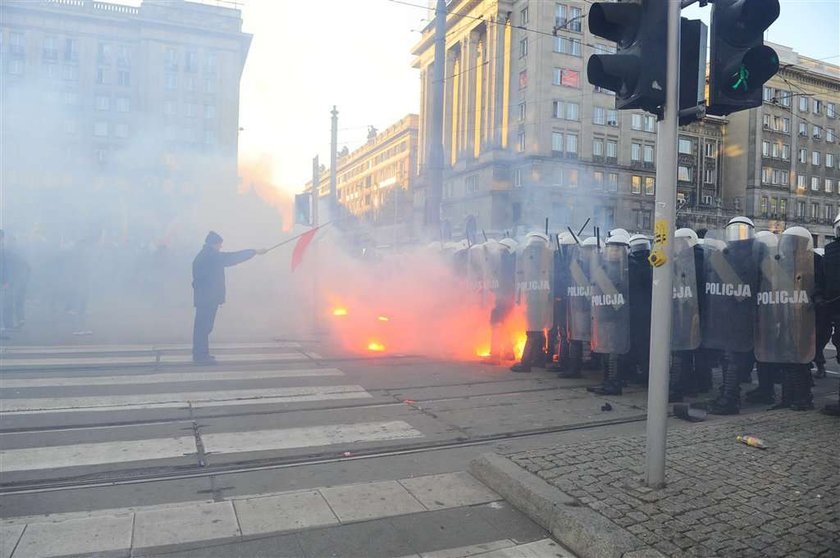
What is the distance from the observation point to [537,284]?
840 cm

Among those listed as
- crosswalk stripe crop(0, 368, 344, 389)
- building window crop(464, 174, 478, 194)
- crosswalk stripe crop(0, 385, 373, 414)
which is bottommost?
crosswalk stripe crop(0, 385, 373, 414)

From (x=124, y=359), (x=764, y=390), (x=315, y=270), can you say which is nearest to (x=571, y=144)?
(x=315, y=270)

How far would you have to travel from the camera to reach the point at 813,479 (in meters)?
3.75

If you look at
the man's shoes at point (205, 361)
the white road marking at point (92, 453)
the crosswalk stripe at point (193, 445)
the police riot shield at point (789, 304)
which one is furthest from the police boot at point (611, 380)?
the man's shoes at point (205, 361)

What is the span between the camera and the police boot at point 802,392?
5.88 metres

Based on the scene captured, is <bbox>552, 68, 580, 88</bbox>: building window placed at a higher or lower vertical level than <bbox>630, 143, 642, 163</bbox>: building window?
Result: higher

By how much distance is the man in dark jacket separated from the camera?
28.0 feet

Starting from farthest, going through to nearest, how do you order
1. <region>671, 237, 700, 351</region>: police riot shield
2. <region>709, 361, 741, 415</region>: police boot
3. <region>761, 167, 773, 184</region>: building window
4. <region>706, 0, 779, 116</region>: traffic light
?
<region>761, 167, 773, 184</region>: building window < <region>671, 237, 700, 351</region>: police riot shield < <region>709, 361, 741, 415</region>: police boot < <region>706, 0, 779, 116</region>: traffic light

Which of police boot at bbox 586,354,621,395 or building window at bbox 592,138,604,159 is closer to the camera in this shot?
police boot at bbox 586,354,621,395

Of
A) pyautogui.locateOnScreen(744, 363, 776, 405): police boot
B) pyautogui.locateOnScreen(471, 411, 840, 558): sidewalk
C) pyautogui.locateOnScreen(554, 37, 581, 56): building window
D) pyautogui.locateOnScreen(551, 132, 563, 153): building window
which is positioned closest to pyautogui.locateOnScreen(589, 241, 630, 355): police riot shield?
pyautogui.locateOnScreen(744, 363, 776, 405): police boot

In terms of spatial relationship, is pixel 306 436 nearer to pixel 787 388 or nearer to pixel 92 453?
pixel 92 453

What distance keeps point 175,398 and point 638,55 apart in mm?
5534

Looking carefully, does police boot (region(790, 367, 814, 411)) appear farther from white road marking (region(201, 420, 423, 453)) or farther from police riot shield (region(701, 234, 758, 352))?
white road marking (region(201, 420, 423, 453))

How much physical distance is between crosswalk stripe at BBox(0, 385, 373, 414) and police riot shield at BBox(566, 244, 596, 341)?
3060 millimetres
